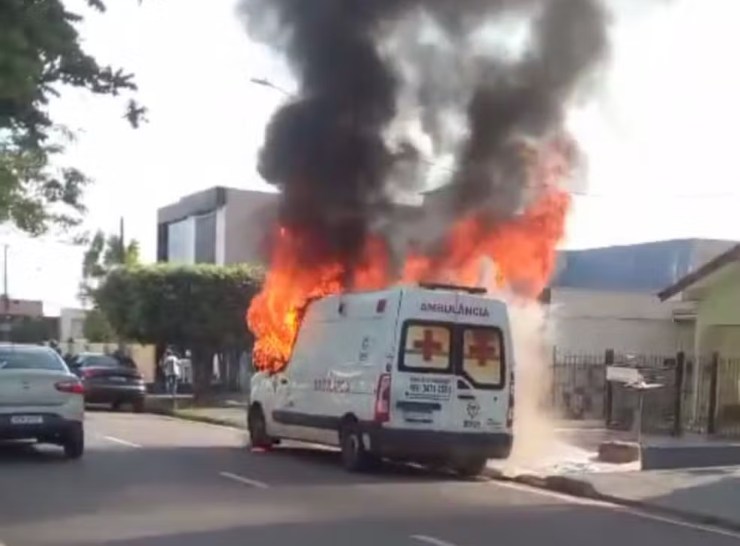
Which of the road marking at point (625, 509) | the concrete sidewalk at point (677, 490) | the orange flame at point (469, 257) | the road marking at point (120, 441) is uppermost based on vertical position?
the orange flame at point (469, 257)

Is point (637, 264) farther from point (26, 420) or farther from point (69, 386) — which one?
point (26, 420)

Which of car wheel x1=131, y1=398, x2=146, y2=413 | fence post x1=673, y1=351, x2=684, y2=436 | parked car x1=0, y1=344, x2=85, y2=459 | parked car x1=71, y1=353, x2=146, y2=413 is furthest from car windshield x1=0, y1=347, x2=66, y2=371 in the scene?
car wheel x1=131, y1=398, x2=146, y2=413

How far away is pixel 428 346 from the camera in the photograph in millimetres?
16547

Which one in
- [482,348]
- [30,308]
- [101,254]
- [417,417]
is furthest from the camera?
[30,308]

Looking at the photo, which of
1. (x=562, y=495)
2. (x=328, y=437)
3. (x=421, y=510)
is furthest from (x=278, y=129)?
(x=421, y=510)

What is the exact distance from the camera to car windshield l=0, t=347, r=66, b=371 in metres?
17.2

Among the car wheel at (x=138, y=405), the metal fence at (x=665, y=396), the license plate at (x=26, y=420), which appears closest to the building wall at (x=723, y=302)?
the metal fence at (x=665, y=396)

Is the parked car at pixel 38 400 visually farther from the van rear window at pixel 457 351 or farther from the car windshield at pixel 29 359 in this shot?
the van rear window at pixel 457 351

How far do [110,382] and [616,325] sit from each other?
38.9ft

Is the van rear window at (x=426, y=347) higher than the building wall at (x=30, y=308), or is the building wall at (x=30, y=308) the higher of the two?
the van rear window at (x=426, y=347)

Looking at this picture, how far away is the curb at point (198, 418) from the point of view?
26933 mm

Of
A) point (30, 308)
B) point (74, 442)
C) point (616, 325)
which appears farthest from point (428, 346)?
point (30, 308)

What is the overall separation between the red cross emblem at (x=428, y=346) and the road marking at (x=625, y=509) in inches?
67.0

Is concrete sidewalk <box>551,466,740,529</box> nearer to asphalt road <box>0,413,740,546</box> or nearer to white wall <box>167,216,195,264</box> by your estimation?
asphalt road <box>0,413,740,546</box>
